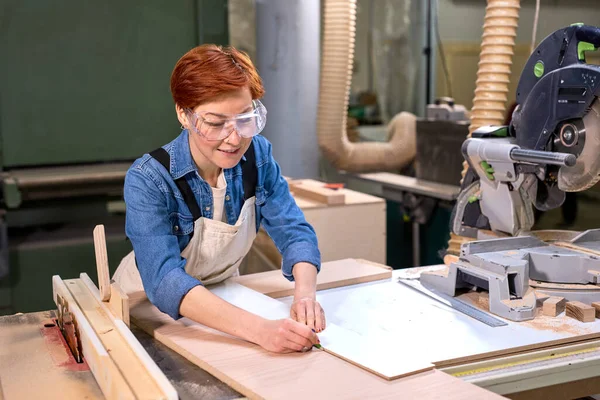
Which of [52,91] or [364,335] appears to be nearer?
[364,335]

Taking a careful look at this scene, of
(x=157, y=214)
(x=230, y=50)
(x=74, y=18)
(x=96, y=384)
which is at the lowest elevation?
(x=96, y=384)

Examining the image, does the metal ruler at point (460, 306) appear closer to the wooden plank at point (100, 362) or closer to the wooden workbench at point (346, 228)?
the wooden plank at point (100, 362)

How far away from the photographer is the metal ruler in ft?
5.65

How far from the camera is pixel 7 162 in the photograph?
3.77 meters

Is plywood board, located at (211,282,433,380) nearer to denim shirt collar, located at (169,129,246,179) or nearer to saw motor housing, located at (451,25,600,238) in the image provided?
denim shirt collar, located at (169,129,246,179)

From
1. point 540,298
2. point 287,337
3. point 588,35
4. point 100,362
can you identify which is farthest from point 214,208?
point 588,35

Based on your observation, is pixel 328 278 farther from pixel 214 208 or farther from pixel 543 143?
pixel 543 143

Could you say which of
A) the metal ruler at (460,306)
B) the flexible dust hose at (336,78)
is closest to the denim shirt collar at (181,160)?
the metal ruler at (460,306)

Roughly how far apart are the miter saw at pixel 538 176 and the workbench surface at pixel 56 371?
819mm

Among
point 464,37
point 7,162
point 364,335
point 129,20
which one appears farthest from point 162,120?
point 364,335

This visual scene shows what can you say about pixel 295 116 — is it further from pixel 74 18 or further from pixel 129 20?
pixel 74 18

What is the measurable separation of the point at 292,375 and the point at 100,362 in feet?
1.28

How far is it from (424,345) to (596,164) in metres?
0.74

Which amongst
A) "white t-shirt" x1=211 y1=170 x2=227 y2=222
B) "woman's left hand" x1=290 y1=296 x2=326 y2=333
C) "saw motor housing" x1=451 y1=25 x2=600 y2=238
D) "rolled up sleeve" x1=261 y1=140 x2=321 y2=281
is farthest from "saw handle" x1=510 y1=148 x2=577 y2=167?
"white t-shirt" x1=211 y1=170 x2=227 y2=222
